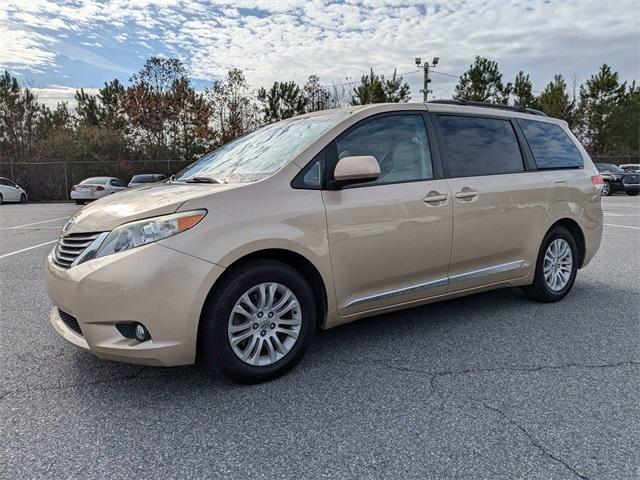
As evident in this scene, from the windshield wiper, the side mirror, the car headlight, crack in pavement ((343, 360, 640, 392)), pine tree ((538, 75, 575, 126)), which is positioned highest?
pine tree ((538, 75, 575, 126))

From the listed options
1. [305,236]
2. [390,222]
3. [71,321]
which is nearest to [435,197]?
[390,222]

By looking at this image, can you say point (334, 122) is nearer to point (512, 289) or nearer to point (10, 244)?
point (512, 289)

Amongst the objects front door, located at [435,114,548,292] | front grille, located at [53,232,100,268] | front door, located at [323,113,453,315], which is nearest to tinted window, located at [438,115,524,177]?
front door, located at [435,114,548,292]

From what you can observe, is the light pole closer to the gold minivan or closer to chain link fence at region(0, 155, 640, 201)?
chain link fence at region(0, 155, 640, 201)

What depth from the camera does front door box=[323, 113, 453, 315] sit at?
325cm

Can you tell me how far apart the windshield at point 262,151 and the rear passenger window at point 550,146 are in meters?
2.04

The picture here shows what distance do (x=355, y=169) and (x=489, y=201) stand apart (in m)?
1.44

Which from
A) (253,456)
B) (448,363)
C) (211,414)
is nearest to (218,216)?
(211,414)

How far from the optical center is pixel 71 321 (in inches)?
116

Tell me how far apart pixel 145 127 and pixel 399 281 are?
101 ft

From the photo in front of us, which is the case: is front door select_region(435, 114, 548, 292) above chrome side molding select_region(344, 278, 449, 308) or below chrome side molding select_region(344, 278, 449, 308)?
above

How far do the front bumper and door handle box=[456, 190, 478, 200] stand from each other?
2.00 m

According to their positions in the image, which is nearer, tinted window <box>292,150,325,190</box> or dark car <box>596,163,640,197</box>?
tinted window <box>292,150,325,190</box>

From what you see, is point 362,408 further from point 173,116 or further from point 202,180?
point 173,116
